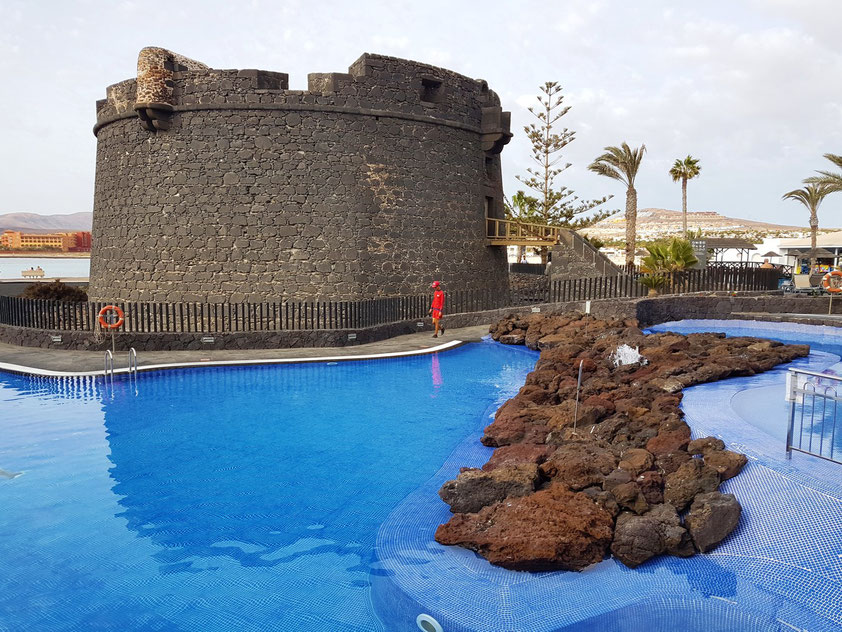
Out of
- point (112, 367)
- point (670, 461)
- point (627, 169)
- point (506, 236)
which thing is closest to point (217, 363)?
point (112, 367)

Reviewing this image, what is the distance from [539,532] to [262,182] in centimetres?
1393

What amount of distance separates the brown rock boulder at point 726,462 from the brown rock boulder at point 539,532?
122 cm

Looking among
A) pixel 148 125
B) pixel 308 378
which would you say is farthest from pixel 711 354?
pixel 148 125

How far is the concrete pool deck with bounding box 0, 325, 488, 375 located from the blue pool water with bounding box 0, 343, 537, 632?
60 cm

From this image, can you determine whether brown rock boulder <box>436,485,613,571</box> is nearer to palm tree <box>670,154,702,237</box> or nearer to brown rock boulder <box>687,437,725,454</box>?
brown rock boulder <box>687,437,725,454</box>

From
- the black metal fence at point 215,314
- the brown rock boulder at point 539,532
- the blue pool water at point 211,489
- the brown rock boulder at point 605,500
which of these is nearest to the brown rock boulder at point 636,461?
the brown rock boulder at point 605,500

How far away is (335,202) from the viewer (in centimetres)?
1661

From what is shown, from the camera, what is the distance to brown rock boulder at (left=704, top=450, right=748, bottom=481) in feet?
17.0

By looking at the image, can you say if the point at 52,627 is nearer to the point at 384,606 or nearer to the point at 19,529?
the point at 19,529

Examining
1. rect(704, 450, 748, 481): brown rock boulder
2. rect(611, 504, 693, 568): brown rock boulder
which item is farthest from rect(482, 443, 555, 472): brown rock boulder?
rect(704, 450, 748, 481): brown rock boulder

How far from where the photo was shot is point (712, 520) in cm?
450

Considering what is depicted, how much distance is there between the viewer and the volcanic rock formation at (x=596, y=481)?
4488 mm

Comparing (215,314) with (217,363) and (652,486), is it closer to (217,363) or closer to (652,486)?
(217,363)

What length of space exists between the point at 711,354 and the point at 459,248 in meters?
10.2
